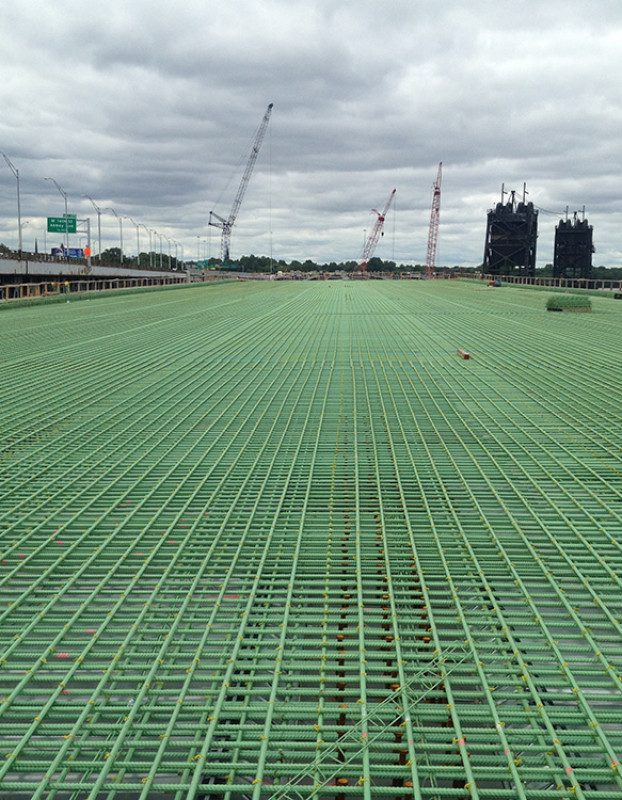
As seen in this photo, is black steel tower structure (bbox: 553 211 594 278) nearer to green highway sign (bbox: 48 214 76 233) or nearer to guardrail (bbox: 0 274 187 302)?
guardrail (bbox: 0 274 187 302)

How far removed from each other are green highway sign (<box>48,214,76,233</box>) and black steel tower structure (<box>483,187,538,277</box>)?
1489 inches

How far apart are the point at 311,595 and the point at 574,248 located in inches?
2321

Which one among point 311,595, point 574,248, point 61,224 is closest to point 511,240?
point 574,248

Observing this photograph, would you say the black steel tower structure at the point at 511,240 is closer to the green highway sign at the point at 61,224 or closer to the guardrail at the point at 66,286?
the guardrail at the point at 66,286

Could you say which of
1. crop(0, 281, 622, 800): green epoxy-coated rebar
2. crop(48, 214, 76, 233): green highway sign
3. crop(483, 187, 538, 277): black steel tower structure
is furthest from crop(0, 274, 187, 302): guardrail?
crop(483, 187, 538, 277): black steel tower structure

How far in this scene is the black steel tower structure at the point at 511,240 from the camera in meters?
60.3

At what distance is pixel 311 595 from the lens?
12.9 feet

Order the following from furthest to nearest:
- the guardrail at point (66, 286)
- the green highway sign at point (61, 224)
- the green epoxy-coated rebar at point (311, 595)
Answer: the green highway sign at point (61, 224), the guardrail at point (66, 286), the green epoxy-coated rebar at point (311, 595)

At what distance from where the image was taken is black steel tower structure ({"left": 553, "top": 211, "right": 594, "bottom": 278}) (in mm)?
55312

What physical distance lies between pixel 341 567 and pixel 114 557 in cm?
155

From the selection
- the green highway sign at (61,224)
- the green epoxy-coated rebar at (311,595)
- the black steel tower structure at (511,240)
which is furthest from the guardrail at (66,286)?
the black steel tower structure at (511,240)

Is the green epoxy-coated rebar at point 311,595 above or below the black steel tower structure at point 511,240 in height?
below

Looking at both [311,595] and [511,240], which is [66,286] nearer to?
[311,595]

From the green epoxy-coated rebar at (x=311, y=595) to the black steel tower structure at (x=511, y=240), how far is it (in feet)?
183
